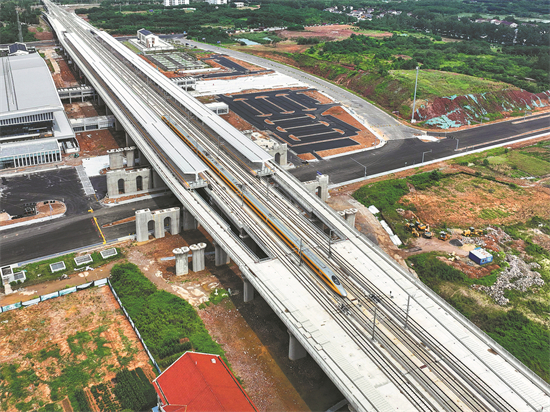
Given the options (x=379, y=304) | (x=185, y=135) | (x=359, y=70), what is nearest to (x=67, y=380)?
(x=379, y=304)

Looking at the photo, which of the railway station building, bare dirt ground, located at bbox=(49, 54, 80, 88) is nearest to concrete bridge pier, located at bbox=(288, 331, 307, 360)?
the railway station building

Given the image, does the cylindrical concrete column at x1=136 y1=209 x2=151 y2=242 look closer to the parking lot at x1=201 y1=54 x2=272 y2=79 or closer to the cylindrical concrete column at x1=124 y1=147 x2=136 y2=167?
the cylindrical concrete column at x1=124 y1=147 x2=136 y2=167

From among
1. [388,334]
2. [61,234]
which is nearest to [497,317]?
[388,334]

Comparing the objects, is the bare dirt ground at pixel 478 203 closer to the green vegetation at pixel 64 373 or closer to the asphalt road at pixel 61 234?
the asphalt road at pixel 61 234

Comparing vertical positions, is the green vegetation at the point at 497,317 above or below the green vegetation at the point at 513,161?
below

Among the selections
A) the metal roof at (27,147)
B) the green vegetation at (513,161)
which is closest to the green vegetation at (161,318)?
the metal roof at (27,147)
